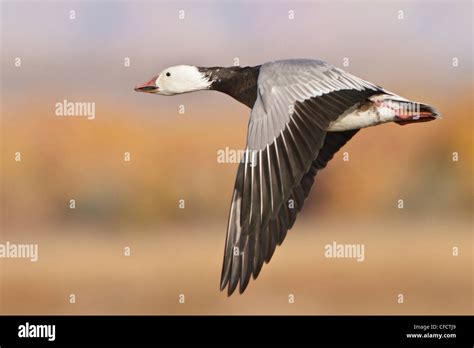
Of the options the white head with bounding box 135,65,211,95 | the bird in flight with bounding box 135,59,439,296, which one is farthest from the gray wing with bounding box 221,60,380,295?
the white head with bounding box 135,65,211,95

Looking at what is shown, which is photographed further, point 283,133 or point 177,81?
point 177,81

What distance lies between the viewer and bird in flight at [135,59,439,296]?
601 centimetres

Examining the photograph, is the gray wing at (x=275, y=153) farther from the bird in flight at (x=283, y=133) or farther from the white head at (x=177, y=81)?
the white head at (x=177, y=81)

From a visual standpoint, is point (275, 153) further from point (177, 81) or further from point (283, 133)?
point (177, 81)

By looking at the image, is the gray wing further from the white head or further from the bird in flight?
the white head

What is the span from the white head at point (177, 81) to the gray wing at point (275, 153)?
0.88 m

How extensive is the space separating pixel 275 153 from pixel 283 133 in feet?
0.41

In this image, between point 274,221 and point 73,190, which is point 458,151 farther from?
point 274,221

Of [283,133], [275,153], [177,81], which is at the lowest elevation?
[275,153]

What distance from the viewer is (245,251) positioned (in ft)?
20.0

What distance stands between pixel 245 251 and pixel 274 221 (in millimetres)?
266

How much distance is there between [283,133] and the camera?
6.15m

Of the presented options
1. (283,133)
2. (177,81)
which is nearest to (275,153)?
(283,133)
